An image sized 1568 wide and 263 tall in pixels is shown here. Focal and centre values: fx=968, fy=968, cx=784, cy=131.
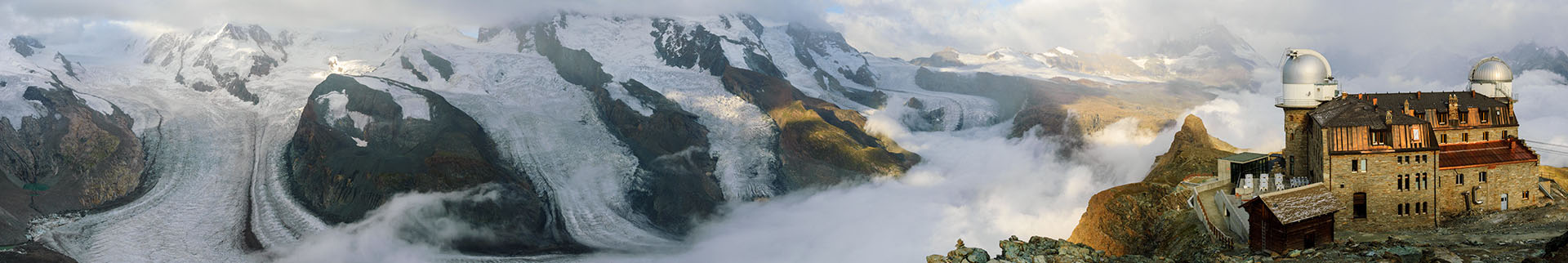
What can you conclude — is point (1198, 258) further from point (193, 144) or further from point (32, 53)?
point (32, 53)

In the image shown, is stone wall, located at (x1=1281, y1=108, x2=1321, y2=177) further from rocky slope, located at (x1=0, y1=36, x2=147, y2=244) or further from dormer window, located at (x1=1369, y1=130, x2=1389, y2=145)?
rocky slope, located at (x1=0, y1=36, x2=147, y2=244)

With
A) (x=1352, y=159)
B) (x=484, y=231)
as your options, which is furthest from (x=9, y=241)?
(x=1352, y=159)

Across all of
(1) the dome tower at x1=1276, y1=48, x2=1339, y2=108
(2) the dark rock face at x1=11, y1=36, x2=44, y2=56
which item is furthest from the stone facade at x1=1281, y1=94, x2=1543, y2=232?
(2) the dark rock face at x1=11, y1=36, x2=44, y2=56

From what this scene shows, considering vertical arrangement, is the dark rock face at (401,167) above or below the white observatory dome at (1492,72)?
below

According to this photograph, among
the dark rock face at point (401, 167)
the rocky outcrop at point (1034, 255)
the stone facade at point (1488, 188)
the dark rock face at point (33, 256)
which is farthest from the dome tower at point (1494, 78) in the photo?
the dark rock face at point (33, 256)

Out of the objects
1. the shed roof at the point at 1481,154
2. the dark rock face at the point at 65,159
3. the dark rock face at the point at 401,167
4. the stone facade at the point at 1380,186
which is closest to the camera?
the stone facade at the point at 1380,186

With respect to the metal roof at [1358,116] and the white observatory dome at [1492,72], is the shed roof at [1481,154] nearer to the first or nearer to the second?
the metal roof at [1358,116]

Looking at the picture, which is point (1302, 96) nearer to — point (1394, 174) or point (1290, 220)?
point (1394, 174)

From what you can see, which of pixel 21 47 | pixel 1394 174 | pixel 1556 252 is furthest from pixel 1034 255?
pixel 21 47
